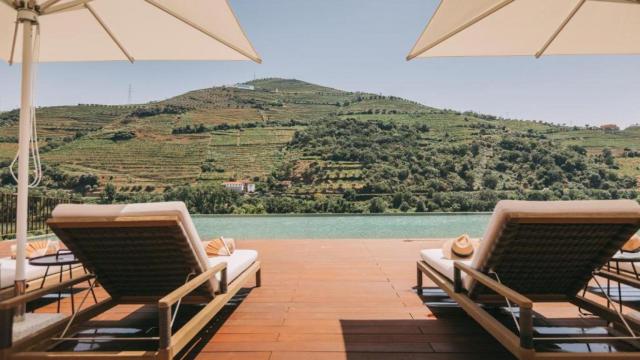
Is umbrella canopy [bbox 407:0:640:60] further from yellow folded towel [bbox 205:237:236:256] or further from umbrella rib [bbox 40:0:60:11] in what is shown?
umbrella rib [bbox 40:0:60:11]

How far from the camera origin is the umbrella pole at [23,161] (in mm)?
2152

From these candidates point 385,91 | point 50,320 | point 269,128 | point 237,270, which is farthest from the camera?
point 385,91

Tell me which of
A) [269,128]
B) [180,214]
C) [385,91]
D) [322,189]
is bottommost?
[322,189]

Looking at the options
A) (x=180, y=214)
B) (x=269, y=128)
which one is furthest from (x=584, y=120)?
(x=180, y=214)

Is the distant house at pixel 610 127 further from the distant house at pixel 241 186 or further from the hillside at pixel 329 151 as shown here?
the distant house at pixel 241 186

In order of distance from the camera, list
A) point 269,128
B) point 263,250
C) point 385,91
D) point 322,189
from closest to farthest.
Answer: point 263,250 → point 322,189 → point 269,128 → point 385,91

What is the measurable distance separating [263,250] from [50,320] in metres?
3.36

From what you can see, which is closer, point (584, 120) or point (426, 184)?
point (426, 184)

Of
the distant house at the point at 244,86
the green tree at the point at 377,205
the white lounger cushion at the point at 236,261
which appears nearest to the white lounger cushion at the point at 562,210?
the white lounger cushion at the point at 236,261

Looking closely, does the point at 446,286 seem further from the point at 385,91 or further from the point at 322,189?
the point at 385,91

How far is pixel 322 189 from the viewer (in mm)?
35531

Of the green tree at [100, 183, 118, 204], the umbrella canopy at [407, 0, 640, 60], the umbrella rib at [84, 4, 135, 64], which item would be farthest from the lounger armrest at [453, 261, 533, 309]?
the green tree at [100, 183, 118, 204]

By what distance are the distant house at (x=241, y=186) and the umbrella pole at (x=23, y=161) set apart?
3058 cm

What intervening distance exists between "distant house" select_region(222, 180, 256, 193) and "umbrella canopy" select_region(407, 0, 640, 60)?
30223 mm
